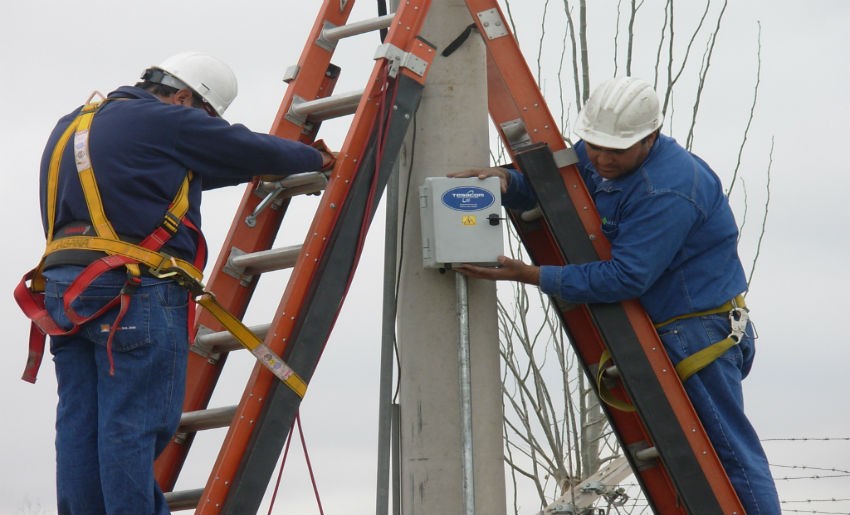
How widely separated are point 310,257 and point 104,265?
91cm

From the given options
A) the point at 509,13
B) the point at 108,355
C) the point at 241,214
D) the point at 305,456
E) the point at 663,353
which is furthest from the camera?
the point at 509,13

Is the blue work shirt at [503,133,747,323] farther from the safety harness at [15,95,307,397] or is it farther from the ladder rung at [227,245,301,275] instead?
the safety harness at [15,95,307,397]

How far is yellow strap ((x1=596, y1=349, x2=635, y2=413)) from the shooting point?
5609 millimetres

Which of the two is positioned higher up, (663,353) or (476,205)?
(476,205)

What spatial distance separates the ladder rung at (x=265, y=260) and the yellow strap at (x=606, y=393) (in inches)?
56.1

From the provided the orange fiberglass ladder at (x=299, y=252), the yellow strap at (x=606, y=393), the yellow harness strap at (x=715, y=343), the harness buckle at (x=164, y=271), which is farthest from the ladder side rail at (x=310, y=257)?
the yellow harness strap at (x=715, y=343)

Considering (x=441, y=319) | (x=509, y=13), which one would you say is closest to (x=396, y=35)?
(x=441, y=319)

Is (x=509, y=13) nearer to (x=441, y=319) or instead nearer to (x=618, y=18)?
(x=618, y=18)

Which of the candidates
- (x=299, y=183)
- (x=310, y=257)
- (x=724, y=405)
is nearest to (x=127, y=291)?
(x=310, y=257)

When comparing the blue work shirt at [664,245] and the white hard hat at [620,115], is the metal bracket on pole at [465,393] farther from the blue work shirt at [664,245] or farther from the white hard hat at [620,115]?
the white hard hat at [620,115]

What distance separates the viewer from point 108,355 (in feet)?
15.2

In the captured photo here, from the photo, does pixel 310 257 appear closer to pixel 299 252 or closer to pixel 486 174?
pixel 299 252

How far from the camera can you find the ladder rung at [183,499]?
533 centimetres

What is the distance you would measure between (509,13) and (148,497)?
16.0 ft
